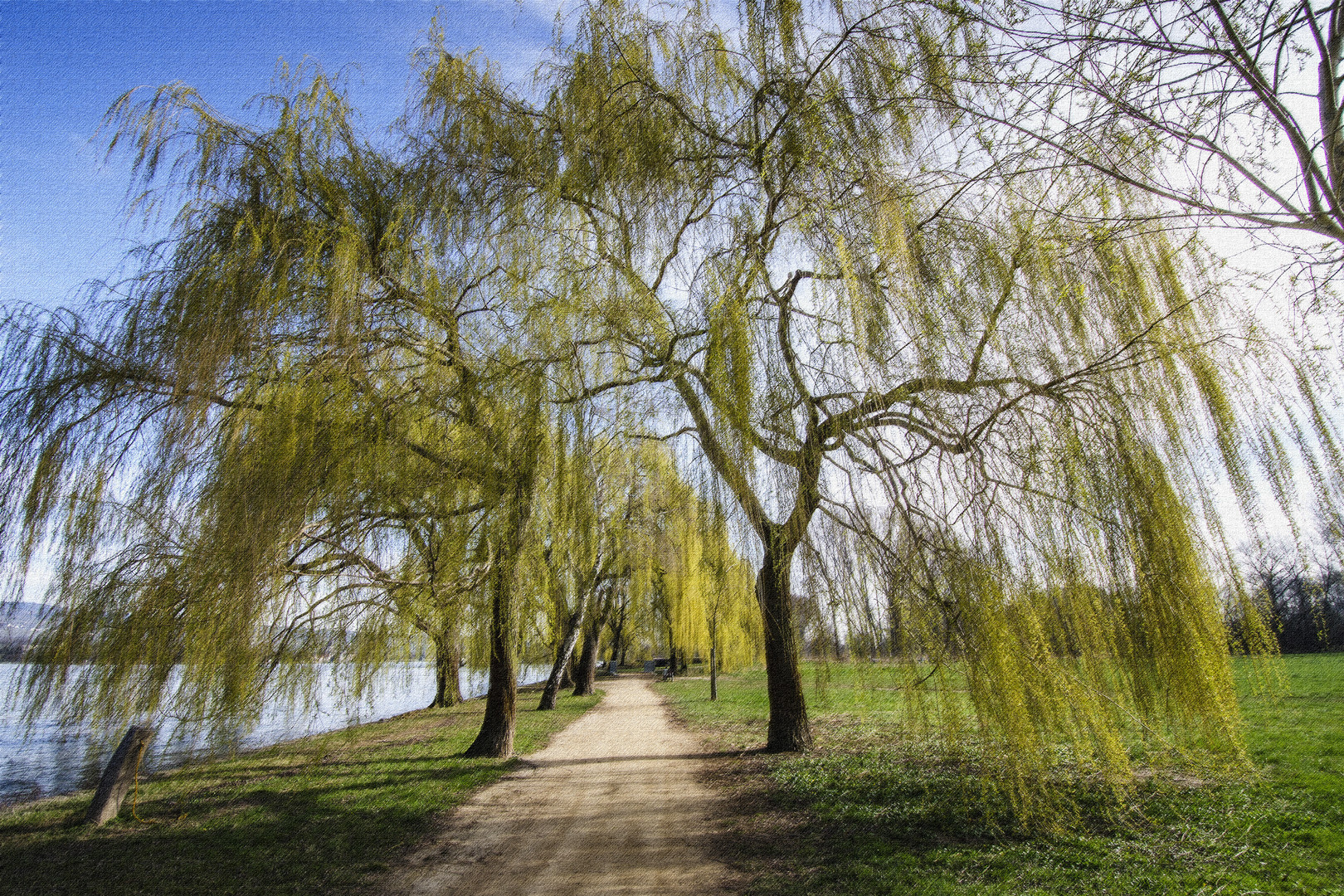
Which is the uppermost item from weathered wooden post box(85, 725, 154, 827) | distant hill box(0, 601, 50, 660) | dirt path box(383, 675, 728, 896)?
distant hill box(0, 601, 50, 660)

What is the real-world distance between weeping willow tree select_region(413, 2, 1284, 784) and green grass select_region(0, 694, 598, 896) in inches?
153

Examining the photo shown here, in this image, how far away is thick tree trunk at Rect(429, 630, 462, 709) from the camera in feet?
18.1

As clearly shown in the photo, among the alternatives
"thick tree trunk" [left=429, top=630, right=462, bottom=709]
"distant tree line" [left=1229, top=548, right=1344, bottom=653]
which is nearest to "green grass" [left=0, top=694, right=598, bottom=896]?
"thick tree trunk" [left=429, top=630, right=462, bottom=709]

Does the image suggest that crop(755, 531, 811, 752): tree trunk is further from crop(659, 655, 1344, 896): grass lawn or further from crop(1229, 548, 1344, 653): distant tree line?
crop(1229, 548, 1344, 653): distant tree line

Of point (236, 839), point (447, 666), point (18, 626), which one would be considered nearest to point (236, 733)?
point (18, 626)

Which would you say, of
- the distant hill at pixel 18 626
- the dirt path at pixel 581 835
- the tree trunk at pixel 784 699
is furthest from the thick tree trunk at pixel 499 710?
the distant hill at pixel 18 626

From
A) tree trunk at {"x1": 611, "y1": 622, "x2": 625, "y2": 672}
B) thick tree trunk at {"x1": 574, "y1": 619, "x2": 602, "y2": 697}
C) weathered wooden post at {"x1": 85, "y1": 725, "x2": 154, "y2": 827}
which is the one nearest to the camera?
weathered wooden post at {"x1": 85, "y1": 725, "x2": 154, "y2": 827}

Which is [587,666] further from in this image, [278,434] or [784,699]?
[278,434]

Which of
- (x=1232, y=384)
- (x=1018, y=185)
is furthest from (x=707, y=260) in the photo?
(x=1232, y=384)

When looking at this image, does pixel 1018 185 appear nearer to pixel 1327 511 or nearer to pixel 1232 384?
pixel 1232 384

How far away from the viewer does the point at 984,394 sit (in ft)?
12.6

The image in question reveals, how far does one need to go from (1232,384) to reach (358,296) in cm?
542

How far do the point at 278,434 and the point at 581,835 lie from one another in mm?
3895

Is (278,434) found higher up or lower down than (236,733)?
higher up
